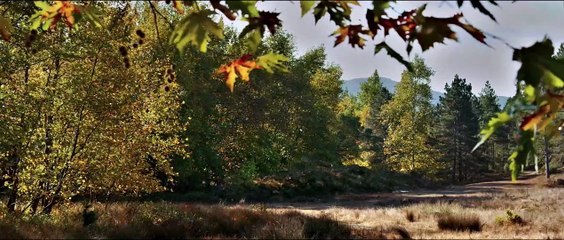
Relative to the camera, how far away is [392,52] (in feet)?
8.09

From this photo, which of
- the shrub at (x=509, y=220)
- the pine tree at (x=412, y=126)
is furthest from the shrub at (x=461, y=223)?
the pine tree at (x=412, y=126)

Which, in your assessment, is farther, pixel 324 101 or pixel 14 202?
pixel 324 101

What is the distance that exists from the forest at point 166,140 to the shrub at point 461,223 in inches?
2.1

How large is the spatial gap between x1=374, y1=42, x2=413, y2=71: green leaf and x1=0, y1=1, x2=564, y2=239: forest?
0.05 ft

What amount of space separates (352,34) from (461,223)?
8.57 metres

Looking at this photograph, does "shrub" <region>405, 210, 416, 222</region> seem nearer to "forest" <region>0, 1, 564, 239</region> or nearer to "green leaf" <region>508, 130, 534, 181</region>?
"forest" <region>0, 1, 564, 239</region>

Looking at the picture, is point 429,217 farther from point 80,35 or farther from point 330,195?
point 330,195

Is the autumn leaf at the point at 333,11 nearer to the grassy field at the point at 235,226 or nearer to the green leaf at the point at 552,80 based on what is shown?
the green leaf at the point at 552,80

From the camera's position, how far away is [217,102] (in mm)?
30500

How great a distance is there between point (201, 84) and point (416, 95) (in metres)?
31.1

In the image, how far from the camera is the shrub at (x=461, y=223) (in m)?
9.78

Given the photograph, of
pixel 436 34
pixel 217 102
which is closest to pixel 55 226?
pixel 436 34

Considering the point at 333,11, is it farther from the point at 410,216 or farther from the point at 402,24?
the point at 410,216

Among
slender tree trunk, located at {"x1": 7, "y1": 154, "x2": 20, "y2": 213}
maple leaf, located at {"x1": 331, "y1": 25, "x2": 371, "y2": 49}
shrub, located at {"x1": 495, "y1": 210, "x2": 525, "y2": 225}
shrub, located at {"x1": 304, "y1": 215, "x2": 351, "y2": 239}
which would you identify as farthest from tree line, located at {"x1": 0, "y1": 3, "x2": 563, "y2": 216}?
shrub, located at {"x1": 495, "y1": 210, "x2": 525, "y2": 225}
